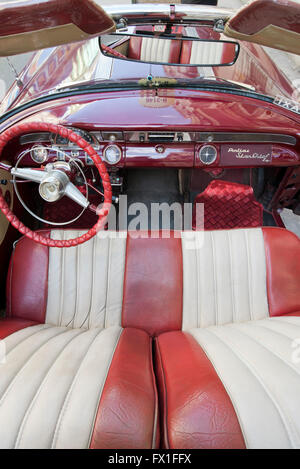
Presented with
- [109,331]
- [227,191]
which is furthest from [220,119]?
[109,331]

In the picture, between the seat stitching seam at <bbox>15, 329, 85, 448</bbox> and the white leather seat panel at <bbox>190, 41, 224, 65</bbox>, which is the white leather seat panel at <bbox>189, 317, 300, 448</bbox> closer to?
the seat stitching seam at <bbox>15, 329, 85, 448</bbox>

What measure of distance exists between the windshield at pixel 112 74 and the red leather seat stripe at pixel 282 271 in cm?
78

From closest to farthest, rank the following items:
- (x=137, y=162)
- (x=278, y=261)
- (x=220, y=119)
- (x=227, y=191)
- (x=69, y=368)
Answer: (x=69, y=368) → (x=278, y=261) → (x=220, y=119) → (x=137, y=162) → (x=227, y=191)

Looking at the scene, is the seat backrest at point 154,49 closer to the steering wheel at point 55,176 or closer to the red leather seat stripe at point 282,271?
the steering wheel at point 55,176

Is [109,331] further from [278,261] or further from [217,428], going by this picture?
[278,261]

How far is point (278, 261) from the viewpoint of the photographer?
1.22 metres

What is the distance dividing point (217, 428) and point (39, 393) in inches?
17.2

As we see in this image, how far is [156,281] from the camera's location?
1201 millimetres

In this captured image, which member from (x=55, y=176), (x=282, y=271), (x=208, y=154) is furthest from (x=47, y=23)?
(x=282, y=271)

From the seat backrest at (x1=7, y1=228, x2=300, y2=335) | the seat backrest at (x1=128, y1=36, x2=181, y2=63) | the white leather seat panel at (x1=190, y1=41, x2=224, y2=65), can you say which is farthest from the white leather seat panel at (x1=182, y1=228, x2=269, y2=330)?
the seat backrest at (x1=128, y1=36, x2=181, y2=63)

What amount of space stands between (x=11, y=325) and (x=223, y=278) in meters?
0.85

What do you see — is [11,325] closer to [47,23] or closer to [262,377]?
[262,377]

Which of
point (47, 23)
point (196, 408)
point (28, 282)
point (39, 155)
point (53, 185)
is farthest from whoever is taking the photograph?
point (39, 155)

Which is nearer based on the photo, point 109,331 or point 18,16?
point 18,16
